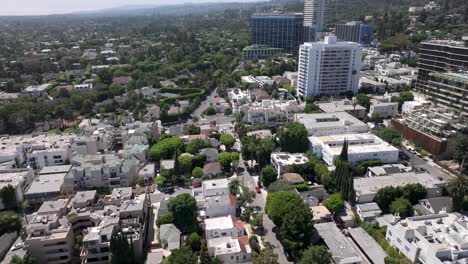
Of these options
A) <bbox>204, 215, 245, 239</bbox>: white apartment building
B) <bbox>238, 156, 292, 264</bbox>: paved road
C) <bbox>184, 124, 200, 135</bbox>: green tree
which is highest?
<bbox>184, 124, 200, 135</bbox>: green tree

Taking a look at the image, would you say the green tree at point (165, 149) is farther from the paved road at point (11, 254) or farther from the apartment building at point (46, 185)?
the paved road at point (11, 254)

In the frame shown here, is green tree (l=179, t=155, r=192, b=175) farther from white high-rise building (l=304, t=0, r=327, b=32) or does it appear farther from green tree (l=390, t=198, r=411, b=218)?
white high-rise building (l=304, t=0, r=327, b=32)

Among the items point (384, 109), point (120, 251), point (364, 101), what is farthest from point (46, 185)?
point (384, 109)

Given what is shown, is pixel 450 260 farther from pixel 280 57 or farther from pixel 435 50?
pixel 280 57

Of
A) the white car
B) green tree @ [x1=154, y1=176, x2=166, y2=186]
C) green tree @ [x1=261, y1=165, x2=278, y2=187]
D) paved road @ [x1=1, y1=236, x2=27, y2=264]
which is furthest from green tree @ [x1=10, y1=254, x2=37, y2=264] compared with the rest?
green tree @ [x1=261, y1=165, x2=278, y2=187]

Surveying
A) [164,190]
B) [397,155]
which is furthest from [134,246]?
[397,155]

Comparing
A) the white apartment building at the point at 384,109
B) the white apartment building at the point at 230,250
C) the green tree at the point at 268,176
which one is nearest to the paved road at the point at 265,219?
the green tree at the point at 268,176
